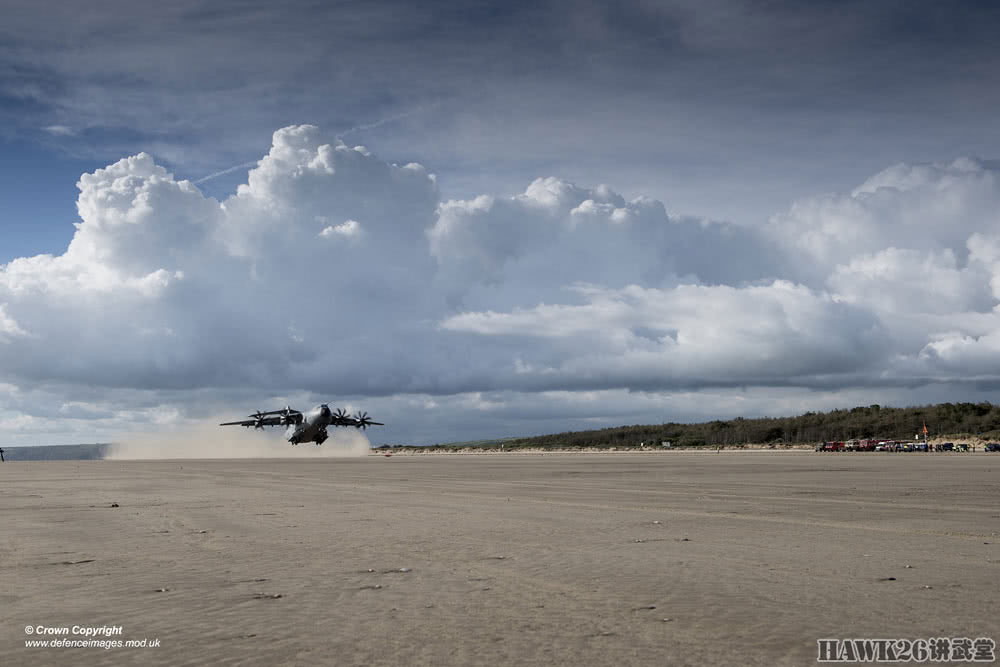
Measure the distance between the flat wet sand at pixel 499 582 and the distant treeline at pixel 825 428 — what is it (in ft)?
350

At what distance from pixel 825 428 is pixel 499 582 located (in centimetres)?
13846

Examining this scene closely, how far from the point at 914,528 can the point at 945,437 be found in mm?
108615

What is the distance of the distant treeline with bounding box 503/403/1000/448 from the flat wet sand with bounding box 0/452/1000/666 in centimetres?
10661

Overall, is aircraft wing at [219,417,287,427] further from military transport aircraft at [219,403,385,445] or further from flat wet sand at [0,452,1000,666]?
flat wet sand at [0,452,1000,666]

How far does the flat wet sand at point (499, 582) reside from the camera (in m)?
8.31

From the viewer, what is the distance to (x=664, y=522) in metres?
19.8

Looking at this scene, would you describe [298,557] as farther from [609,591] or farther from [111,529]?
[111,529]

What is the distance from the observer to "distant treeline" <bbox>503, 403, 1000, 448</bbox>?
405 ft

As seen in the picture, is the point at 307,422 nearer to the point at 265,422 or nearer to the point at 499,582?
the point at 265,422

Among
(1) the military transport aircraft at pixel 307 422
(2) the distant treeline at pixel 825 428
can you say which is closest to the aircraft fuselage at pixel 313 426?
(1) the military transport aircraft at pixel 307 422

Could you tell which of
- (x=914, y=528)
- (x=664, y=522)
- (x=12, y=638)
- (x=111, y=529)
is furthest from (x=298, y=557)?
(x=914, y=528)

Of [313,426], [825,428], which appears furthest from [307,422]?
[825,428]

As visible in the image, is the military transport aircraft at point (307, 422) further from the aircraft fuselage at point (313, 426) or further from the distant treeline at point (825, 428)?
the distant treeline at point (825, 428)

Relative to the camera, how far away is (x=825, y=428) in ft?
450
